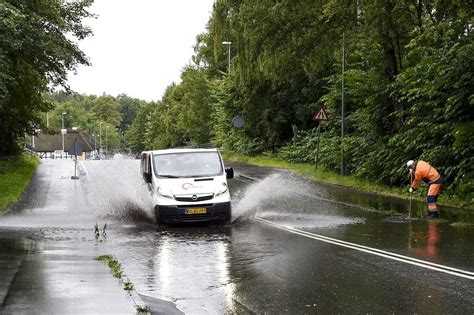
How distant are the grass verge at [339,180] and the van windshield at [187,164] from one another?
294 inches

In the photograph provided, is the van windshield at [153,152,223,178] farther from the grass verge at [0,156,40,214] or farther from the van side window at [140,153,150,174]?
the grass verge at [0,156,40,214]

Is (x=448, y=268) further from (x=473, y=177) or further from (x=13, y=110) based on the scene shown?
(x=13, y=110)

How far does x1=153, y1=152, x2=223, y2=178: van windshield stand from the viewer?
15.8 meters

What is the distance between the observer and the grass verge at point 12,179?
20.6 meters

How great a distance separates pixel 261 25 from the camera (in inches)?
976

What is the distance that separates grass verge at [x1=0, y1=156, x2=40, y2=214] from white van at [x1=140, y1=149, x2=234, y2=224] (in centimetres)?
580

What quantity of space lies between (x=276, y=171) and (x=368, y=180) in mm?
9435

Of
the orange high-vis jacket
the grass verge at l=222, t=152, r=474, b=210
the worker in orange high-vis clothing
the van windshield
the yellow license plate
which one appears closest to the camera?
the yellow license plate

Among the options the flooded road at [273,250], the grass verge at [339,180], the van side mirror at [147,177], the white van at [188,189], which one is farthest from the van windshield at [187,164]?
the grass verge at [339,180]

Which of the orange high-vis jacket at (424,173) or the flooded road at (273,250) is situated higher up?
the orange high-vis jacket at (424,173)

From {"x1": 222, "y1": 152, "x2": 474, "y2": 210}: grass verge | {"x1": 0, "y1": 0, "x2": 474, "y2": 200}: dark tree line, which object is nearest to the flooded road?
{"x1": 222, "y1": 152, "x2": 474, "y2": 210}: grass verge

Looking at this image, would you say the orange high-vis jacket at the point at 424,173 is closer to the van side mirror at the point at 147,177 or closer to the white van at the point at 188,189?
the white van at the point at 188,189

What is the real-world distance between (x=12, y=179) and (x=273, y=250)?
59.5 ft

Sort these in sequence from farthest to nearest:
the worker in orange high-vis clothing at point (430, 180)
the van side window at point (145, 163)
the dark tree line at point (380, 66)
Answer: the dark tree line at point (380, 66), the van side window at point (145, 163), the worker in orange high-vis clothing at point (430, 180)
